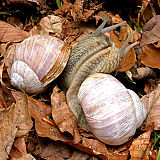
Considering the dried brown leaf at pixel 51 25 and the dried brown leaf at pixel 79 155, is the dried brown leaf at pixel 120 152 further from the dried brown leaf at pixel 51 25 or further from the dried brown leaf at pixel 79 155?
the dried brown leaf at pixel 51 25

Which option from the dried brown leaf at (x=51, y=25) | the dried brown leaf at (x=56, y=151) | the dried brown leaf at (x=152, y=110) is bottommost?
the dried brown leaf at (x=56, y=151)

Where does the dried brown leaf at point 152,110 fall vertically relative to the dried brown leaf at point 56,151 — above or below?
above

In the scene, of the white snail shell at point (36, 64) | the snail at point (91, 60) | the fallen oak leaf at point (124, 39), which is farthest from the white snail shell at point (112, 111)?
the fallen oak leaf at point (124, 39)

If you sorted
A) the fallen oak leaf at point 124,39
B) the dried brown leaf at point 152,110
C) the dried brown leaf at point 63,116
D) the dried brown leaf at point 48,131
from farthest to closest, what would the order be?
the fallen oak leaf at point 124,39
the dried brown leaf at point 152,110
the dried brown leaf at point 63,116
the dried brown leaf at point 48,131

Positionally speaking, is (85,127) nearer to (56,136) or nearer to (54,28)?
(56,136)

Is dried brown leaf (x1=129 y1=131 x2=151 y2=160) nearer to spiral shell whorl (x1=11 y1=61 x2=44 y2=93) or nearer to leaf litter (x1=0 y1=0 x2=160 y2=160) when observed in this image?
leaf litter (x1=0 y1=0 x2=160 y2=160)

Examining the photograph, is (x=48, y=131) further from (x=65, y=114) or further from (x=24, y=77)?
(x=24, y=77)

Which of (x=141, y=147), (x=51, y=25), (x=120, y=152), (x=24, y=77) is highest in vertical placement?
(x=51, y=25)

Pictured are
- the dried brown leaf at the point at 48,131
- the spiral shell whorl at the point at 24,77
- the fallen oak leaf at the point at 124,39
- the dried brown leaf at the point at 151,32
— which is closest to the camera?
the dried brown leaf at the point at 48,131

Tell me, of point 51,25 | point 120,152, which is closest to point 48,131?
point 120,152
